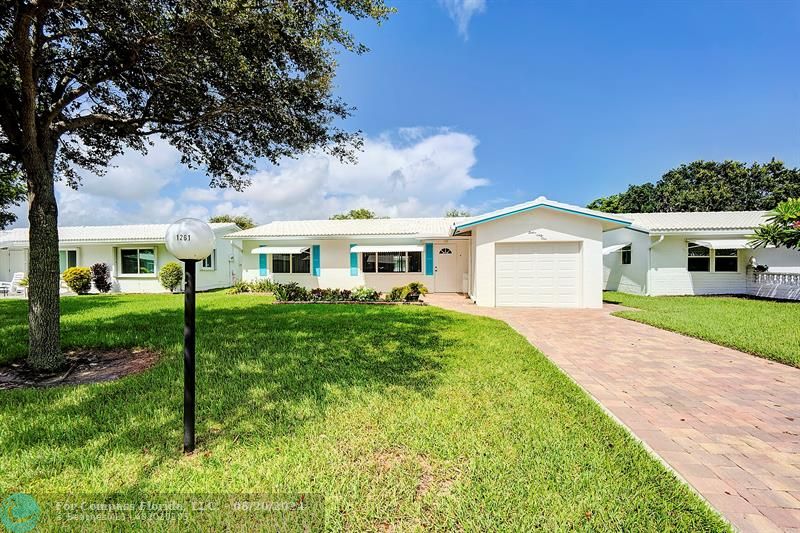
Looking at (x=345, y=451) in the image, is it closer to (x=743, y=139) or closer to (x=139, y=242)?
(x=139, y=242)

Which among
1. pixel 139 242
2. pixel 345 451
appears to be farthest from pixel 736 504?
pixel 139 242

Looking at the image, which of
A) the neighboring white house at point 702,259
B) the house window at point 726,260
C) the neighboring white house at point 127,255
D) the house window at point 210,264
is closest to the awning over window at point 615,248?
the neighboring white house at point 702,259

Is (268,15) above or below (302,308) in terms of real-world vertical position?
above

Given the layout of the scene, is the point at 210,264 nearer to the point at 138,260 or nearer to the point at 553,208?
the point at 138,260

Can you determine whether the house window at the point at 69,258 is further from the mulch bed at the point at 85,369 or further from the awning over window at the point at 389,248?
the mulch bed at the point at 85,369

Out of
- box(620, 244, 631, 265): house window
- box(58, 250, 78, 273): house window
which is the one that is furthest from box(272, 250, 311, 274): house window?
box(620, 244, 631, 265): house window

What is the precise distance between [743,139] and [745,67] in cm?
1623

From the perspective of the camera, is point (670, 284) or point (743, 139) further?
point (743, 139)

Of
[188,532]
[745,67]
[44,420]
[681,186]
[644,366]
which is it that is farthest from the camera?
[681,186]

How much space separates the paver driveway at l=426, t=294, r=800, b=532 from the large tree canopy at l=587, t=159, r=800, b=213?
1450 inches

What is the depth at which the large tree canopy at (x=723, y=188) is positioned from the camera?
3722 centimetres

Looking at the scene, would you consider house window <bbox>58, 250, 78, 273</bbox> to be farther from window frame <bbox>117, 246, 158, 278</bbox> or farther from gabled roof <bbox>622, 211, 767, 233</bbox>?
gabled roof <bbox>622, 211, 767, 233</bbox>

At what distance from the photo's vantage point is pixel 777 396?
5113 mm

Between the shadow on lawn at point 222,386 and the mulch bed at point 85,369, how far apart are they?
1.35 feet
